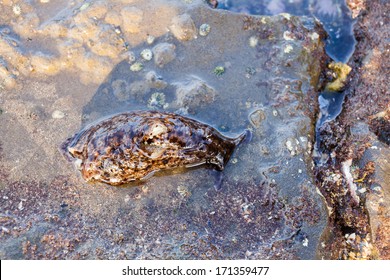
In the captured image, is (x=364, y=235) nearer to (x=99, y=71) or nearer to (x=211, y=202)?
(x=211, y=202)

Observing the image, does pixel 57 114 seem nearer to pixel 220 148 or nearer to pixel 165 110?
pixel 165 110

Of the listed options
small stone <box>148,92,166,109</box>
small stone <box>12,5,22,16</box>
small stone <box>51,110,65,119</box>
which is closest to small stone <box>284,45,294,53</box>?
small stone <box>148,92,166,109</box>

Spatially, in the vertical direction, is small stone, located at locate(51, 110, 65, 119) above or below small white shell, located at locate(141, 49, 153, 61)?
below

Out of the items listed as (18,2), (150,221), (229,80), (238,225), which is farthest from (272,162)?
(18,2)

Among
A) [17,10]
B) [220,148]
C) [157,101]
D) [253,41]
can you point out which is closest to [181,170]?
[220,148]

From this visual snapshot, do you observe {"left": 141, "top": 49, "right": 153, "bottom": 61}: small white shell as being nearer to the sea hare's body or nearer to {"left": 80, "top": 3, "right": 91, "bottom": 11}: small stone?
the sea hare's body
